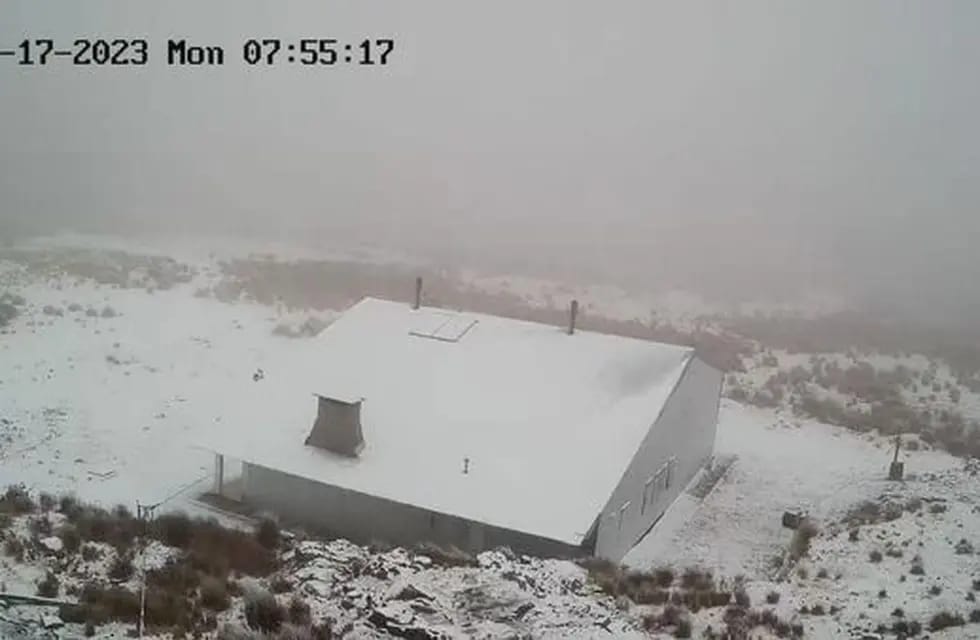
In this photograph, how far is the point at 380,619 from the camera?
467 centimetres

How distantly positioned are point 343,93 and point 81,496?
15683 millimetres

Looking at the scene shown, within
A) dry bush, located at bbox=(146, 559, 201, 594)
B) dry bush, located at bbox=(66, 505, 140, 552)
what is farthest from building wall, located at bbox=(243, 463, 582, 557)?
dry bush, located at bbox=(146, 559, 201, 594)

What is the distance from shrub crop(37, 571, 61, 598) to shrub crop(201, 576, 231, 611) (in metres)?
0.76

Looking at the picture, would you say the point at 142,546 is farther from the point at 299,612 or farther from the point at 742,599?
the point at 742,599

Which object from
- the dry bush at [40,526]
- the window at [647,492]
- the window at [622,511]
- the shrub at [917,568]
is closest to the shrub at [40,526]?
the dry bush at [40,526]

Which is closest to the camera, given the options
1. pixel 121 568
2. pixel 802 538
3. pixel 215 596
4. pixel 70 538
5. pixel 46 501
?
pixel 215 596

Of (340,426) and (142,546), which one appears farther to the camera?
(340,426)

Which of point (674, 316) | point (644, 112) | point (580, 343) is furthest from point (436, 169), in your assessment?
point (580, 343)

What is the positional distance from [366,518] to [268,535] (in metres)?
1.12

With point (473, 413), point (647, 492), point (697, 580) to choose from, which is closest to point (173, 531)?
point (473, 413)

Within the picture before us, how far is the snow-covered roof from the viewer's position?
6.78m

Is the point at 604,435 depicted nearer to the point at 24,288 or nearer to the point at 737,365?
the point at 737,365

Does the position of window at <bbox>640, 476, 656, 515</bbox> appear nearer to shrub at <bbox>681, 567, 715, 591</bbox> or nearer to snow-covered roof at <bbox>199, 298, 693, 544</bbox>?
snow-covered roof at <bbox>199, 298, 693, 544</bbox>

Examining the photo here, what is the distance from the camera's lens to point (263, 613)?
4.67 m
